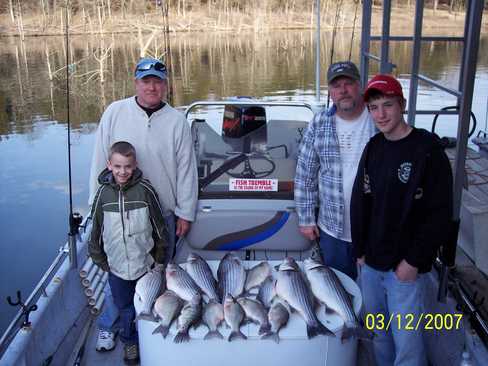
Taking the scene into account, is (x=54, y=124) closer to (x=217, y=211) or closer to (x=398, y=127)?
(x=217, y=211)

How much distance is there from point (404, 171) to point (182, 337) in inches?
46.6

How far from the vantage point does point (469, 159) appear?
446 cm

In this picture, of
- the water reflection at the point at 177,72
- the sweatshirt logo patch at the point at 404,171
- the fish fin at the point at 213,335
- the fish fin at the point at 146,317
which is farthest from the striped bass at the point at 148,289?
the water reflection at the point at 177,72

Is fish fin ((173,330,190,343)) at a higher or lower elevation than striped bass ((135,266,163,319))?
lower

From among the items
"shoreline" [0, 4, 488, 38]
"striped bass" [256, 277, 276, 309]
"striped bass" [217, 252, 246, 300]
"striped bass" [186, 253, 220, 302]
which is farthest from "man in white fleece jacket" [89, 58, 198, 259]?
"shoreline" [0, 4, 488, 38]

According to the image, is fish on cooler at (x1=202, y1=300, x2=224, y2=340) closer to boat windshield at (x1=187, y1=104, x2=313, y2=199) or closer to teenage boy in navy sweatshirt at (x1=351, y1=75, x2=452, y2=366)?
teenage boy in navy sweatshirt at (x1=351, y1=75, x2=452, y2=366)

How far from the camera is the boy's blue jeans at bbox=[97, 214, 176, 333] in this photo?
2924mm

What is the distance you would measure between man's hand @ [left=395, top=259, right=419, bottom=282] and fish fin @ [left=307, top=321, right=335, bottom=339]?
1.27ft

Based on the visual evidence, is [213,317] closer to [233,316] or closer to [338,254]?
[233,316]

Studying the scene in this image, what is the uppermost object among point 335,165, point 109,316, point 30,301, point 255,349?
point 335,165

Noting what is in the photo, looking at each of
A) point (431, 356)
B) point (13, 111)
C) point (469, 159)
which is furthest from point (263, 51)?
point (431, 356)

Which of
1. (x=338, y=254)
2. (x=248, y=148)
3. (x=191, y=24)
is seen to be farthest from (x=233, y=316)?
(x=191, y=24)

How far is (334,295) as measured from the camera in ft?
7.72

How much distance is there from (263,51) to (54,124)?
1778 cm
